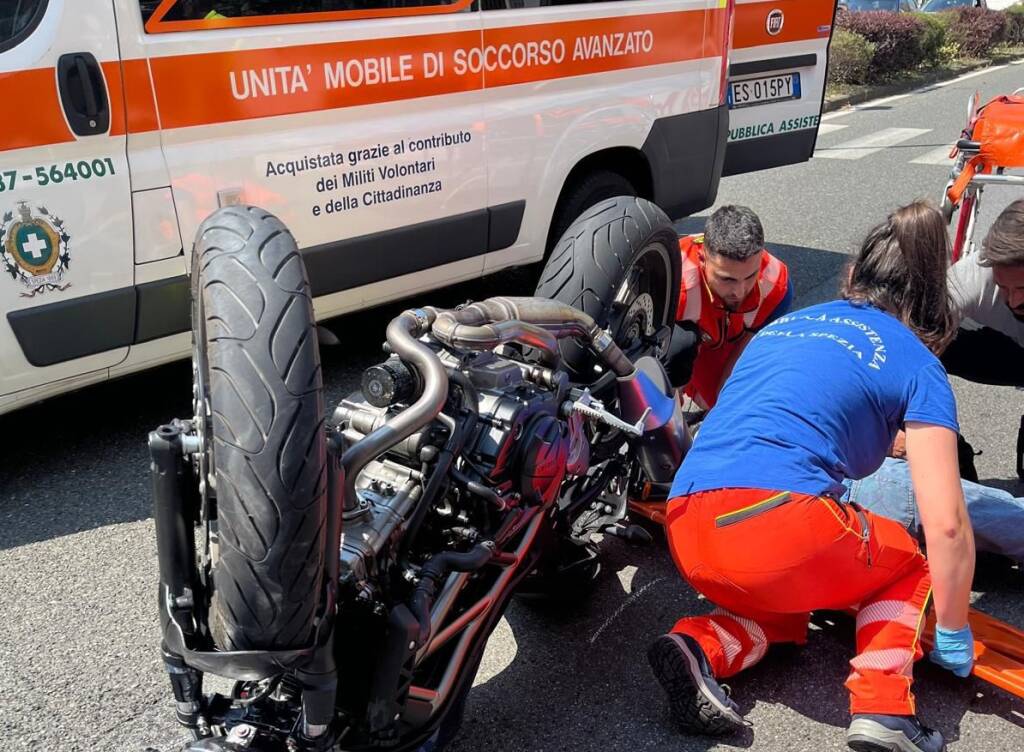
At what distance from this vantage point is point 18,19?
10.0ft

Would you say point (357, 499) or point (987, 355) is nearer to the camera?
point (357, 499)

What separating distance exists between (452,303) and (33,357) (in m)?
2.43

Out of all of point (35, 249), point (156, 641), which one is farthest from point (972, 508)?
point (35, 249)

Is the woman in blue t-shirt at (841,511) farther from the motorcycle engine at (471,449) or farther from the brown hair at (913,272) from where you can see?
the motorcycle engine at (471,449)

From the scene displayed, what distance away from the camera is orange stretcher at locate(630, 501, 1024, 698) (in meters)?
2.38

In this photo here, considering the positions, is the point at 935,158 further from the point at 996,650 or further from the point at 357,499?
the point at 357,499

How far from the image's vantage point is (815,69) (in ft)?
19.9

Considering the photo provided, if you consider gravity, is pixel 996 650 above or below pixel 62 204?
below

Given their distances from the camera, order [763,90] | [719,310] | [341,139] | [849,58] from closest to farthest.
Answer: [719,310] → [341,139] → [763,90] → [849,58]

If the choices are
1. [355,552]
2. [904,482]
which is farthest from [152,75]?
[904,482]

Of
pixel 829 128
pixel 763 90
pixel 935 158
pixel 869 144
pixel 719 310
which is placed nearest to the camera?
pixel 719 310

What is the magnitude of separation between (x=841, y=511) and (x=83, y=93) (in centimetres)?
251

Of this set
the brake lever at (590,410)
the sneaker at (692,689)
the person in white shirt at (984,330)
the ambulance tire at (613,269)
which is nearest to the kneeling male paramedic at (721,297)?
the ambulance tire at (613,269)

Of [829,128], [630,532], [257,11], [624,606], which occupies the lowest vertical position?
[829,128]
